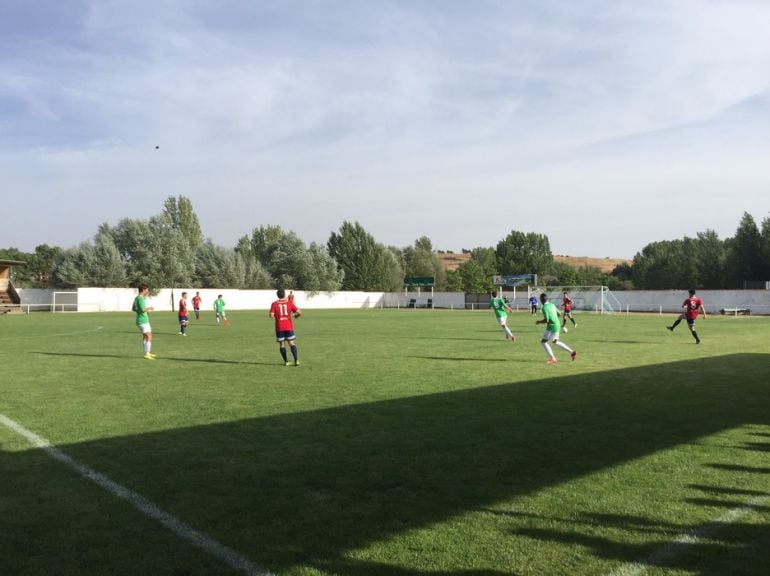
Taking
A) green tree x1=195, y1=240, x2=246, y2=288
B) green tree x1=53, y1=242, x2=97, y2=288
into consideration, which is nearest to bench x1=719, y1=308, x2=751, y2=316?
Result: green tree x1=195, y1=240, x2=246, y2=288

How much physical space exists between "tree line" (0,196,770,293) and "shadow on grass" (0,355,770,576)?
2140 inches

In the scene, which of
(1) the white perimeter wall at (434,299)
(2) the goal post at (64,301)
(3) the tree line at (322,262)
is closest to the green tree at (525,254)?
(3) the tree line at (322,262)

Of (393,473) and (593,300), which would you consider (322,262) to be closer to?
(593,300)

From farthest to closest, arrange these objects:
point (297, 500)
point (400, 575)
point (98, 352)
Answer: point (98, 352), point (297, 500), point (400, 575)

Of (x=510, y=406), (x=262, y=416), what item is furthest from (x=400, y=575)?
(x=510, y=406)

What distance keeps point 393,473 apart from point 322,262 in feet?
261

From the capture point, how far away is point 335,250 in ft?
323

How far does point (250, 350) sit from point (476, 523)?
1481 centimetres

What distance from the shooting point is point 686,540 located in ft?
13.8

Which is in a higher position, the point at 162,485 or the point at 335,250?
the point at 335,250

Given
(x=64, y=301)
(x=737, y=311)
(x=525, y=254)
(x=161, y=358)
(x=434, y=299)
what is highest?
(x=525, y=254)

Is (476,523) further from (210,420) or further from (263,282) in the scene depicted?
(263,282)

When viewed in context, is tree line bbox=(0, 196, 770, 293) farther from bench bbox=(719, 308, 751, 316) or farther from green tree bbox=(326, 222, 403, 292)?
bench bbox=(719, 308, 751, 316)

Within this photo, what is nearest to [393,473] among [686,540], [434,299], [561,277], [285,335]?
[686,540]
